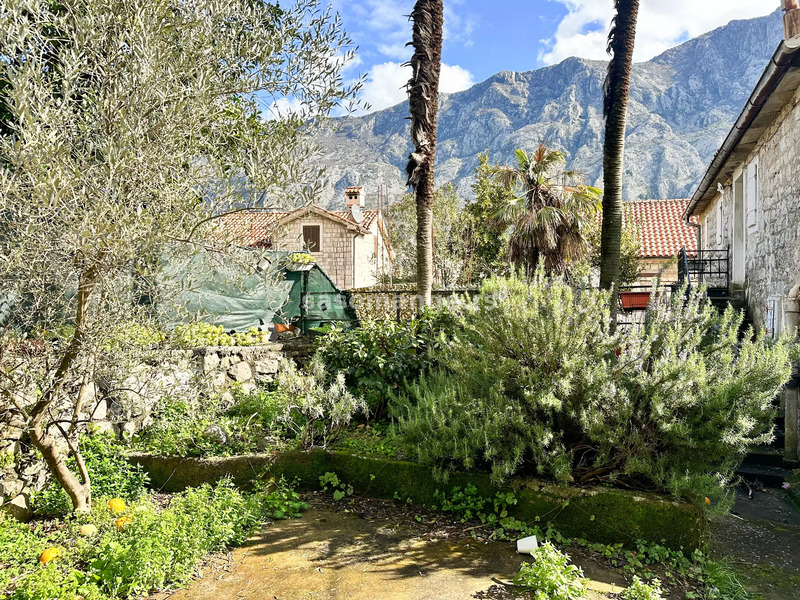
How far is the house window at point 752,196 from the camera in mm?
9289

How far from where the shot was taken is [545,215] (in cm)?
1303

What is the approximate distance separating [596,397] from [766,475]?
3522mm

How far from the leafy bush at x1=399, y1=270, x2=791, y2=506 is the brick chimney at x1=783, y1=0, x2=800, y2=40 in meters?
3.34

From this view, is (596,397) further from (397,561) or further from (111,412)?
(111,412)

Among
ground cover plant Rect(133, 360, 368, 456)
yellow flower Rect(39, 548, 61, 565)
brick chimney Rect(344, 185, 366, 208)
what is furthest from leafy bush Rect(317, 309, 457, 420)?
brick chimney Rect(344, 185, 366, 208)

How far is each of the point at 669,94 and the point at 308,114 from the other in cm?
14412

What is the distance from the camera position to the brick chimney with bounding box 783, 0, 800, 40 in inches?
219

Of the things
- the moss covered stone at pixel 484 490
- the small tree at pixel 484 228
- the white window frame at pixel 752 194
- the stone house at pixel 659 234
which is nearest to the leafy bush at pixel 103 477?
the moss covered stone at pixel 484 490

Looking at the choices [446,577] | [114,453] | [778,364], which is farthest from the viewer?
[114,453]

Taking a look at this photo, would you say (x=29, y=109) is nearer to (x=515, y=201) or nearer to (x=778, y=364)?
(x=778, y=364)

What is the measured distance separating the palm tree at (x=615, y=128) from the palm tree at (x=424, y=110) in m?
2.62

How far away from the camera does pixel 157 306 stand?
403 centimetres

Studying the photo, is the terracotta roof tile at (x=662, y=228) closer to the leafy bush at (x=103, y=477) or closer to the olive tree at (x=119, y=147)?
the olive tree at (x=119, y=147)

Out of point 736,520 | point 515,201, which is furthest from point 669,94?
point 736,520
